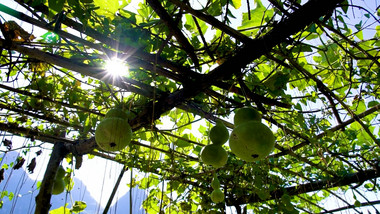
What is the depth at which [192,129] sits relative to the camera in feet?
9.59

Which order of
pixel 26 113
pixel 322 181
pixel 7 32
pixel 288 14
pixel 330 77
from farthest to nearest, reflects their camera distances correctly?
pixel 322 181, pixel 26 113, pixel 330 77, pixel 7 32, pixel 288 14

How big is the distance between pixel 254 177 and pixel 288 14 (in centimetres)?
226

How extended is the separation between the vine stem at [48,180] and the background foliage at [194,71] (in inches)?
3.4

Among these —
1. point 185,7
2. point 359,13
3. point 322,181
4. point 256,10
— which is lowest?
point 322,181

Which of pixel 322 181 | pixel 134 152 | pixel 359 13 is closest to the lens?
pixel 359 13

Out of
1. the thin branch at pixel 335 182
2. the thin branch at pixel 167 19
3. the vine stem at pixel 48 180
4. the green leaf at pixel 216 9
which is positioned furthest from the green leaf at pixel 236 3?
the thin branch at pixel 335 182

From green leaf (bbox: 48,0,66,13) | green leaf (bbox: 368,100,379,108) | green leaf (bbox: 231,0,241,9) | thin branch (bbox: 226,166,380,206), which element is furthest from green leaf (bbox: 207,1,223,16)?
thin branch (bbox: 226,166,380,206)

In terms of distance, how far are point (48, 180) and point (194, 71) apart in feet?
5.51

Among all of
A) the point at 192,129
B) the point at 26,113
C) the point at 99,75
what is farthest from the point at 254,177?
the point at 26,113

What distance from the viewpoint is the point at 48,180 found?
2207 millimetres

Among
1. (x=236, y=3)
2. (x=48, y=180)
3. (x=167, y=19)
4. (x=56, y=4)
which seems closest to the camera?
(x=56, y=4)

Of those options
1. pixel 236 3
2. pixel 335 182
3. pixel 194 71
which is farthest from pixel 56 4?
pixel 335 182

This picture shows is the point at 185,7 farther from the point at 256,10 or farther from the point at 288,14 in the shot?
the point at 256,10

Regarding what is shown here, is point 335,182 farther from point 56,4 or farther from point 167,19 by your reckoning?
point 56,4
